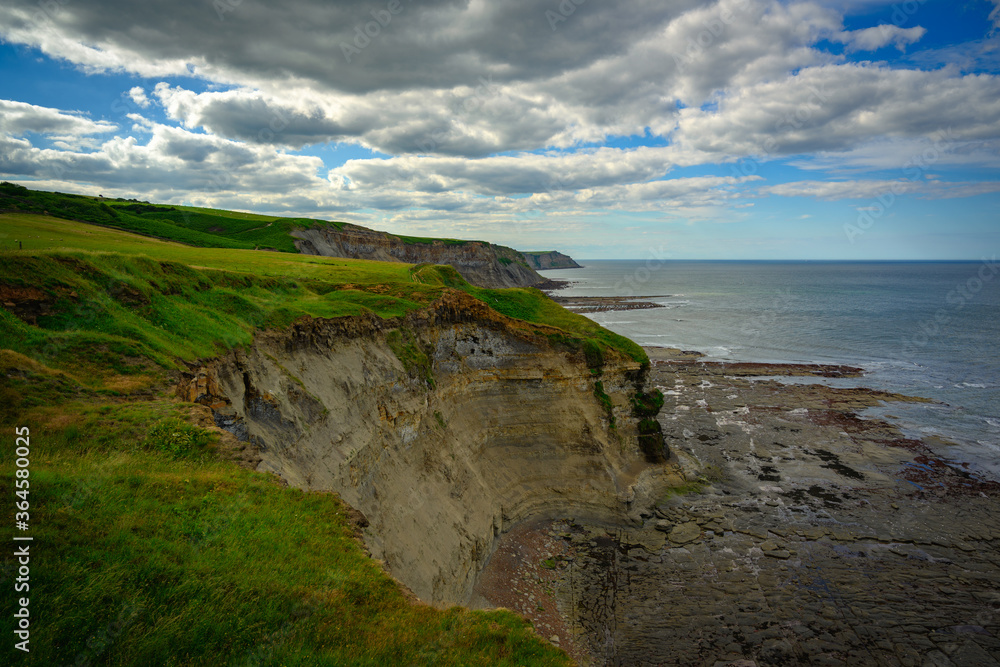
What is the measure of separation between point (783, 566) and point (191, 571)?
26037mm

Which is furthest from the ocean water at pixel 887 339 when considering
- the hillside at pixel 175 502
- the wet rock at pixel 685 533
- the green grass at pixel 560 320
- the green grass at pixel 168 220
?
the green grass at pixel 168 220

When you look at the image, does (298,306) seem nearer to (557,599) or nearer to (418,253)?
(557,599)

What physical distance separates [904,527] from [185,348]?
36388mm

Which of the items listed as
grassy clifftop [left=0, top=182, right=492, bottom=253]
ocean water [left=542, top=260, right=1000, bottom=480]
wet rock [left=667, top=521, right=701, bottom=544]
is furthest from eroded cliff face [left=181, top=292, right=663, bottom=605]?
grassy clifftop [left=0, top=182, right=492, bottom=253]

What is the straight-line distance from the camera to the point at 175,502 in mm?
8547

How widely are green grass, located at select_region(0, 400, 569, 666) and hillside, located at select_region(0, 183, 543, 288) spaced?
45.9 m

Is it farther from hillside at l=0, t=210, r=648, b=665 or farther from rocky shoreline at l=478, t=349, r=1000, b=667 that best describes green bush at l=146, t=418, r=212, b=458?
rocky shoreline at l=478, t=349, r=1000, b=667

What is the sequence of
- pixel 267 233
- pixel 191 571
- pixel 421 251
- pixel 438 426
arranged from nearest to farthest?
pixel 191 571 < pixel 438 426 < pixel 267 233 < pixel 421 251

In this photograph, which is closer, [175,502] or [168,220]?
[175,502]

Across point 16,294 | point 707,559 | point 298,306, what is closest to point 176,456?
point 16,294

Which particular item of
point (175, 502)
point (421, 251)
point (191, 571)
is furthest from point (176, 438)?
point (421, 251)

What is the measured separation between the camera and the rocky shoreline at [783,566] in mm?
A: 18422

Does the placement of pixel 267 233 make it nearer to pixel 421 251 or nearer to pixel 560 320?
pixel 421 251

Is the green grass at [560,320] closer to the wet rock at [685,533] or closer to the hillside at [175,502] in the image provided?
the wet rock at [685,533]
